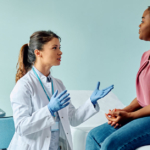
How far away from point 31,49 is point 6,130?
0.59 metres

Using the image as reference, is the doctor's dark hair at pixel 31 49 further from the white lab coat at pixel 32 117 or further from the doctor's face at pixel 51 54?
the white lab coat at pixel 32 117

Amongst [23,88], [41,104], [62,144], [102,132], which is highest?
[23,88]

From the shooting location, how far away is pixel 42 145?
4.62 feet

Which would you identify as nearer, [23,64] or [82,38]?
[23,64]

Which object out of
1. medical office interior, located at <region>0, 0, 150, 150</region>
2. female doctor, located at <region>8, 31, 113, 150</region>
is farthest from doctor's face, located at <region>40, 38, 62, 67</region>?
medical office interior, located at <region>0, 0, 150, 150</region>

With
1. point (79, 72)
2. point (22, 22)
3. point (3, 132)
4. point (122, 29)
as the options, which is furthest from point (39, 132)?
point (122, 29)

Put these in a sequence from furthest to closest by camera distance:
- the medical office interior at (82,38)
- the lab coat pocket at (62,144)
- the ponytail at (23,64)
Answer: the medical office interior at (82,38)
the ponytail at (23,64)
the lab coat pocket at (62,144)

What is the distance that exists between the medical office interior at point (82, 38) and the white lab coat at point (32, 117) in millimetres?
1958

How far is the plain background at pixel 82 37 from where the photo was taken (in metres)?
3.51

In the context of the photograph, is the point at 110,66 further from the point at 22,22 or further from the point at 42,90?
the point at 42,90

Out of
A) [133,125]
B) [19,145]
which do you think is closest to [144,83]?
[133,125]

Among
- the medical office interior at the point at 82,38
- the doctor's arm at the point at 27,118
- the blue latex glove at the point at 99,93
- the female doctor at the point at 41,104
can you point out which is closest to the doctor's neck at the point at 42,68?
the female doctor at the point at 41,104

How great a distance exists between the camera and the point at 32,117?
1.36 m

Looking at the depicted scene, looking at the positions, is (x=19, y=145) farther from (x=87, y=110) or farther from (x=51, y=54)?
(x=51, y=54)
